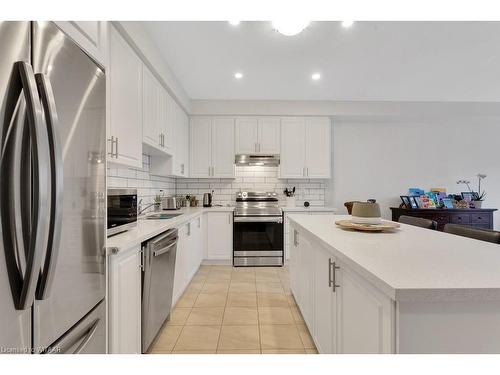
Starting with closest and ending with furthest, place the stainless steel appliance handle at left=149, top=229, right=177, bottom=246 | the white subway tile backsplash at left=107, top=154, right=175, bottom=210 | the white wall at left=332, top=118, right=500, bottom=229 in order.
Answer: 1. the stainless steel appliance handle at left=149, top=229, right=177, bottom=246
2. the white subway tile backsplash at left=107, top=154, right=175, bottom=210
3. the white wall at left=332, top=118, right=500, bottom=229

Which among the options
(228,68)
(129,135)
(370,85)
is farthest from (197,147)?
(370,85)

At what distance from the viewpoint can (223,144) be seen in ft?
14.3

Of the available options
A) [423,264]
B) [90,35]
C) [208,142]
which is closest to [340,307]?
[423,264]

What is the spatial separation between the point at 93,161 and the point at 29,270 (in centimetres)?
50

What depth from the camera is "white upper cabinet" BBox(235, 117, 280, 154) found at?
14.2 ft

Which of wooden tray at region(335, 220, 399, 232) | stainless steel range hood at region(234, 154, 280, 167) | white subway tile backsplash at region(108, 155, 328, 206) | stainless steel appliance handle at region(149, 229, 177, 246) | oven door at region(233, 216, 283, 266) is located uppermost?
stainless steel range hood at region(234, 154, 280, 167)

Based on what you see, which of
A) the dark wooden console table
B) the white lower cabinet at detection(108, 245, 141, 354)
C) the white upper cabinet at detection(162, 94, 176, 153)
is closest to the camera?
the white lower cabinet at detection(108, 245, 141, 354)

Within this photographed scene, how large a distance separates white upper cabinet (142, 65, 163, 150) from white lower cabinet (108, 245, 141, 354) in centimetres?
132

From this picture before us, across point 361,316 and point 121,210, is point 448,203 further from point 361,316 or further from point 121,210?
point 121,210

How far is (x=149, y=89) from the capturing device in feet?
8.48

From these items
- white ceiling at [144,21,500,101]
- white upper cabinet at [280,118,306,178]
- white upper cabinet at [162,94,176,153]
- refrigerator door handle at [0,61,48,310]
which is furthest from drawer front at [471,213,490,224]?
refrigerator door handle at [0,61,48,310]

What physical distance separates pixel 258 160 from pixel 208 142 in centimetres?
89

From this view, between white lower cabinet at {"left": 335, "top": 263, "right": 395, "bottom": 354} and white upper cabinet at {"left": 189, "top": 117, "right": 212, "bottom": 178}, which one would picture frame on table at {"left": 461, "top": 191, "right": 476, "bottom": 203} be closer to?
white upper cabinet at {"left": 189, "top": 117, "right": 212, "bottom": 178}
